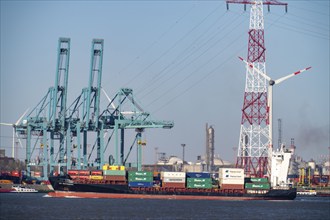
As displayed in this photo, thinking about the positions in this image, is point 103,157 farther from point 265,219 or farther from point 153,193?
point 265,219

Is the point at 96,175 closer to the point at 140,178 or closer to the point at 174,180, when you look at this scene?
the point at 140,178

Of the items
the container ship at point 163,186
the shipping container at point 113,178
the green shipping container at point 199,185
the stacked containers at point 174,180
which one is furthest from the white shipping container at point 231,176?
the shipping container at point 113,178

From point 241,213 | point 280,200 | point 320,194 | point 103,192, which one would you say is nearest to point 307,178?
point 320,194

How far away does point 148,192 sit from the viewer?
115000 mm

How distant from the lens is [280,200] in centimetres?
11962

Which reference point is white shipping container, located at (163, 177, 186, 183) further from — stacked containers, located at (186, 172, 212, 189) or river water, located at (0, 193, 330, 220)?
river water, located at (0, 193, 330, 220)

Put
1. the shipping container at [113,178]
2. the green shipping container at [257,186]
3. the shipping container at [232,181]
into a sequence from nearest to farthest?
1. the shipping container at [113,178]
2. the shipping container at [232,181]
3. the green shipping container at [257,186]

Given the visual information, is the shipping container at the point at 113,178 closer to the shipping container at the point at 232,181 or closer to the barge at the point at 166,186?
the barge at the point at 166,186

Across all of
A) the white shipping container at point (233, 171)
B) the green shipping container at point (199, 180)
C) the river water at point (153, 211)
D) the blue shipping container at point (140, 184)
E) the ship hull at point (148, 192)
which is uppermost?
the white shipping container at point (233, 171)

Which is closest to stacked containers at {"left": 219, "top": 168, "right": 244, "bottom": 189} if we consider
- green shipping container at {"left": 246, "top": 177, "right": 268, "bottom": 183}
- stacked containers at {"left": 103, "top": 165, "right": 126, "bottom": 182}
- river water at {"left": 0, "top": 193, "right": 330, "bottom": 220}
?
green shipping container at {"left": 246, "top": 177, "right": 268, "bottom": 183}

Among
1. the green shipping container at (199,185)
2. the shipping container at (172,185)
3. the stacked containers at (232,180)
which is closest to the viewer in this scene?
the shipping container at (172,185)

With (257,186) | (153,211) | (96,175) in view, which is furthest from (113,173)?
(153,211)

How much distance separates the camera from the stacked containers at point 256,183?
11869 cm

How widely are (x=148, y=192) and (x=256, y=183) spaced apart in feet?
50.7
